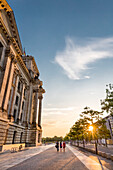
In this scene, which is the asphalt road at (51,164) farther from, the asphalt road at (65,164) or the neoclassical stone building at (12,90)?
the neoclassical stone building at (12,90)

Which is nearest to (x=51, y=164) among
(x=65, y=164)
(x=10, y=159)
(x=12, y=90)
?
(x=65, y=164)

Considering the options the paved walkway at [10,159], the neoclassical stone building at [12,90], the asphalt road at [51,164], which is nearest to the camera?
the asphalt road at [51,164]

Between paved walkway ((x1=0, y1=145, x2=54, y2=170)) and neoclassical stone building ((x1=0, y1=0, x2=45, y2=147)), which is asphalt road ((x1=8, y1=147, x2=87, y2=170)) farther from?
neoclassical stone building ((x1=0, y1=0, x2=45, y2=147))

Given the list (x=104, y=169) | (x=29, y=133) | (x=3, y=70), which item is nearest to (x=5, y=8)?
(x=3, y=70)

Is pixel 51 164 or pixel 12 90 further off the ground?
pixel 12 90

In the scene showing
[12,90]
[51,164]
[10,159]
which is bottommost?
[10,159]

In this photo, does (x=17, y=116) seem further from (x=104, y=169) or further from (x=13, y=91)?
(x=104, y=169)

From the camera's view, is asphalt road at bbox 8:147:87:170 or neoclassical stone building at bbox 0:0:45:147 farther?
neoclassical stone building at bbox 0:0:45:147

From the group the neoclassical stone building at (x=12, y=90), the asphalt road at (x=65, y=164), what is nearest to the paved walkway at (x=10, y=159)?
the asphalt road at (x=65, y=164)

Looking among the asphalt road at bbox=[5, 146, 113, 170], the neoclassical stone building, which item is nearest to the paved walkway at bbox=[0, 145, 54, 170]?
the asphalt road at bbox=[5, 146, 113, 170]

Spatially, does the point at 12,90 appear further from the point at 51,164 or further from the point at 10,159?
the point at 51,164

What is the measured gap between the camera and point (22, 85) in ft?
109

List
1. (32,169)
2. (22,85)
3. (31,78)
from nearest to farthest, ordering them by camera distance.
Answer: (32,169), (22,85), (31,78)

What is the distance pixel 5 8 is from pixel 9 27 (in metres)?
3.83
